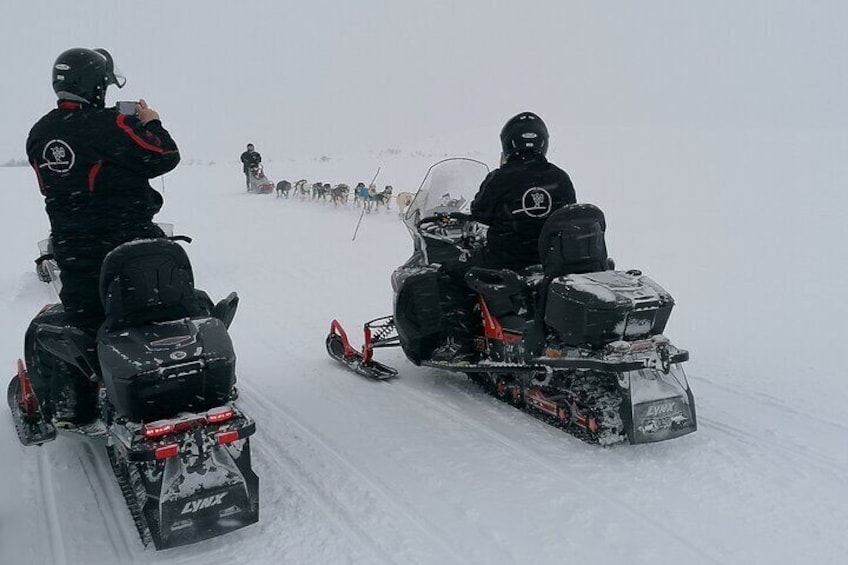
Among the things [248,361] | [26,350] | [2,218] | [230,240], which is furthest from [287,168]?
[26,350]

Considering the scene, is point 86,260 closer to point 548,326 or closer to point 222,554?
point 222,554

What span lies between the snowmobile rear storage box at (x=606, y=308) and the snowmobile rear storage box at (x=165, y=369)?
6.52 ft

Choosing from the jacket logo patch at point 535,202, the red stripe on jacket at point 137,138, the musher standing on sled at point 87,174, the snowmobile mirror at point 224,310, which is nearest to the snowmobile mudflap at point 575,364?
the jacket logo patch at point 535,202

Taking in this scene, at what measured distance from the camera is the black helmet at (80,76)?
13.0ft

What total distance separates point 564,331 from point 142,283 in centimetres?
241

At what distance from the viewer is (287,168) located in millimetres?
28891

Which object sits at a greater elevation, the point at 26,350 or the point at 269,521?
the point at 26,350

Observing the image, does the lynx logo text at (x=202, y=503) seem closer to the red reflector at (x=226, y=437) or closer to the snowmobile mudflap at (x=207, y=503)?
the snowmobile mudflap at (x=207, y=503)

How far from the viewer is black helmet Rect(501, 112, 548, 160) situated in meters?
5.29

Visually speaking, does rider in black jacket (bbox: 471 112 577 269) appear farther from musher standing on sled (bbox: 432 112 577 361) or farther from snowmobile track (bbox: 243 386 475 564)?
snowmobile track (bbox: 243 386 475 564)

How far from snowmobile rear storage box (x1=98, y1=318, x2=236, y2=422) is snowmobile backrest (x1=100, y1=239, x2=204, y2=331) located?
0.08 metres

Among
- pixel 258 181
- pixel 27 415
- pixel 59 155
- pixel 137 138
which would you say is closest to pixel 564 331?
pixel 137 138

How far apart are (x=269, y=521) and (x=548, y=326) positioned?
2.08 m

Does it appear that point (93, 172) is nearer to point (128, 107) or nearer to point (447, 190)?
point (128, 107)
